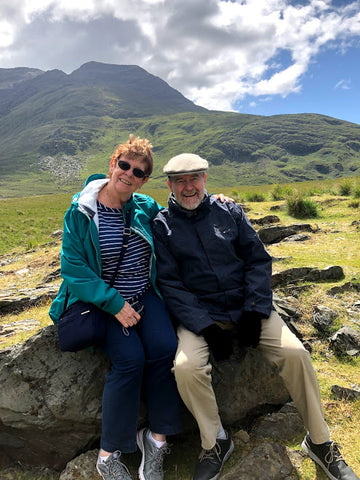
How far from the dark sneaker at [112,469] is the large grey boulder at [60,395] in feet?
2.30

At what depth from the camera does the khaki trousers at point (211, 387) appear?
432 cm

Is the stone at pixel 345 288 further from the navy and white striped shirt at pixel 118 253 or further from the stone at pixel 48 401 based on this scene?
the stone at pixel 48 401

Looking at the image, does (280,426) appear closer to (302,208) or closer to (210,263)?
(210,263)

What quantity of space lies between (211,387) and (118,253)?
2344 mm

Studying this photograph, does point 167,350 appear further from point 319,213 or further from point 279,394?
point 319,213

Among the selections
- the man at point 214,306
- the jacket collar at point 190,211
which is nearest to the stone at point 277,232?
the man at point 214,306

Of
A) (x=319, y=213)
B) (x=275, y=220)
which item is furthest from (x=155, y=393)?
(x=319, y=213)

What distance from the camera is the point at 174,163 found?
522 cm

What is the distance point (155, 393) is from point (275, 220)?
44.2ft

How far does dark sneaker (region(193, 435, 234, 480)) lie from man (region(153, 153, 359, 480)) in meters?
0.01

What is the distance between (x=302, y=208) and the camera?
17562 mm

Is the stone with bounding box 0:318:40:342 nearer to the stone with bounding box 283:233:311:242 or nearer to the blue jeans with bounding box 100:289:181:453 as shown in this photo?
the blue jeans with bounding box 100:289:181:453

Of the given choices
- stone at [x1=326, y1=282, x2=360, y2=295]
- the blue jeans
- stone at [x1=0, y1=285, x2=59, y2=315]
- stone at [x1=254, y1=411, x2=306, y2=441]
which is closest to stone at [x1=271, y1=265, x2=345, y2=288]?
stone at [x1=326, y1=282, x2=360, y2=295]

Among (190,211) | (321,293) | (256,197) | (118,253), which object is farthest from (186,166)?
(256,197)
